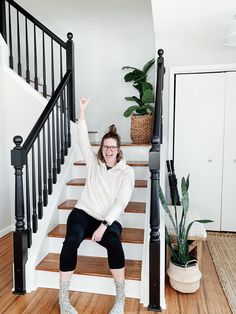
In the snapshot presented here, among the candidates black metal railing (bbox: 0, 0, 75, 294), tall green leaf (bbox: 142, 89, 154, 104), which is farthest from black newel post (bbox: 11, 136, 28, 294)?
tall green leaf (bbox: 142, 89, 154, 104)

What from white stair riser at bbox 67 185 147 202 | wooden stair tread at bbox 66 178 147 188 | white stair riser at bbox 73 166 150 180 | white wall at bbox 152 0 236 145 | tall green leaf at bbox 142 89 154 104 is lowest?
white stair riser at bbox 67 185 147 202

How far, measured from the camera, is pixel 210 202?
3.38 meters

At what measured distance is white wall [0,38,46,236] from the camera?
2994 millimetres

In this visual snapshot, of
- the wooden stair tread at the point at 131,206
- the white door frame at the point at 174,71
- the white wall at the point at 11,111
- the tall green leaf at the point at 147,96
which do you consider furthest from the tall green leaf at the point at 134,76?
the wooden stair tread at the point at 131,206

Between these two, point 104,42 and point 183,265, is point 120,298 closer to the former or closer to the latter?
point 183,265

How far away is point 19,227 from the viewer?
1947mm

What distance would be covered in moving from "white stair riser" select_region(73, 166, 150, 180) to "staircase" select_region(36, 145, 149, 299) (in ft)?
0.31

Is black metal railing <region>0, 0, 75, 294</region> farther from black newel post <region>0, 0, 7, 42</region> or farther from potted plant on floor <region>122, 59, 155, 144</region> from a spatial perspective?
potted plant on floor <region>122, 59, 155, 144</region>

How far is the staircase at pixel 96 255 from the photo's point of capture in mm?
1978

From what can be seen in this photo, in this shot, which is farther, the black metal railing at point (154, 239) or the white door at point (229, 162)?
the white door at point (229, 162)

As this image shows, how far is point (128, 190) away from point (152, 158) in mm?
321

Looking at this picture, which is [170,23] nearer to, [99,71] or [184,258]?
[99,71]

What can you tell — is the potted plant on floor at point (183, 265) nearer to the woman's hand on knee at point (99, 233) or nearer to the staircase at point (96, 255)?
the staircase at point (96, 255)

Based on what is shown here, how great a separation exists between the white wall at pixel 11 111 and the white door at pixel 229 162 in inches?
87.2
